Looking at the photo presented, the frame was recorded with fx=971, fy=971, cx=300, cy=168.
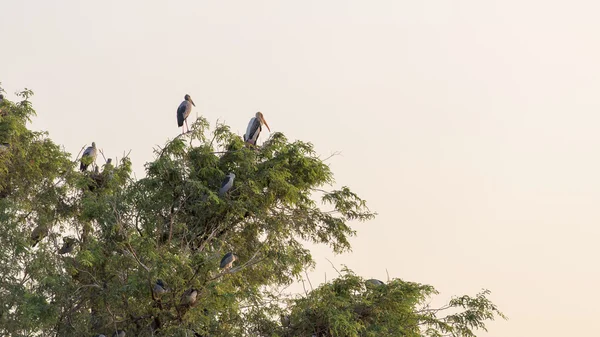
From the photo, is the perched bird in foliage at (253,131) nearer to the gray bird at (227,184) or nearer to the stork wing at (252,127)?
the stork wing at (252,127)

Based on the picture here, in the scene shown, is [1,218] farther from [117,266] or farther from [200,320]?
[200,320]

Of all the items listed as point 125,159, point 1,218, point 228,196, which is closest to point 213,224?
point 228,196

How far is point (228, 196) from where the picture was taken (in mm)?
18469

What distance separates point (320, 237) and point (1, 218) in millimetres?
6870

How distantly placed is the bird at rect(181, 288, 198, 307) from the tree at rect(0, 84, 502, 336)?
0.02 m

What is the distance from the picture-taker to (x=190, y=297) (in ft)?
A: 50.1

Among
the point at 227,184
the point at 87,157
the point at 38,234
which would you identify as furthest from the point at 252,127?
the point at 38,234

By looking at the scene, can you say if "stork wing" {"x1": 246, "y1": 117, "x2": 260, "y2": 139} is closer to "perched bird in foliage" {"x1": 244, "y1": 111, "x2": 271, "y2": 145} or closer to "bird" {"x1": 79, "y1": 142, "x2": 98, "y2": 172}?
"perched bird in foliage" {"x1": 244, "y1": 111, "x2": 271, "y2": 145}

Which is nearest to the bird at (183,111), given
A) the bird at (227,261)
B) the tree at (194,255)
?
the tree at (194,255)

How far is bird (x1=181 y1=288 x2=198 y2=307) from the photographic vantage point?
50.0ft

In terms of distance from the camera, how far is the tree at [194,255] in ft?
53.1

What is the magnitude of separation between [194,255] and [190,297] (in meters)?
0.72

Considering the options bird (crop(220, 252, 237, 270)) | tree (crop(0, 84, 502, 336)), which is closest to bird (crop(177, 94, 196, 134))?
tree (crop(0, 84, 502, 336))

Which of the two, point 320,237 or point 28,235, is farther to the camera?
point 28,235
